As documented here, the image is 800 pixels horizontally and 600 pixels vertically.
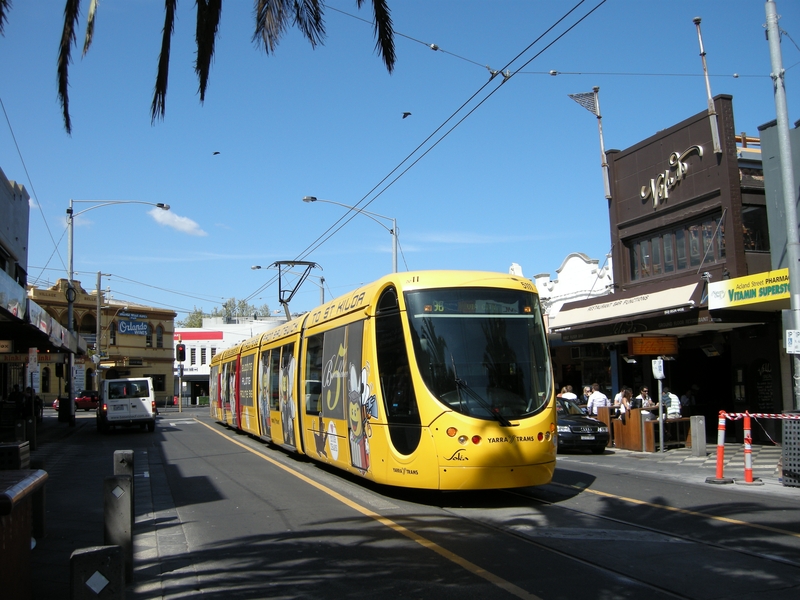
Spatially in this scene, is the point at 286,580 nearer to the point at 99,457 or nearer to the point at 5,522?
the point at 5,522

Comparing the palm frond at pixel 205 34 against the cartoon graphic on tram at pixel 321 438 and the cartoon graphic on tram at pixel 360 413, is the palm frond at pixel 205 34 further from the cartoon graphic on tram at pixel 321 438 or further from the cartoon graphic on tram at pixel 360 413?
the cartoon graphic on tram at pixel 321 438

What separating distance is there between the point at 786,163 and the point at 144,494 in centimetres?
1241

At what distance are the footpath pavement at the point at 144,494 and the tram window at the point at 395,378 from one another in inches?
118

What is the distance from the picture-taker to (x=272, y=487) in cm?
1192

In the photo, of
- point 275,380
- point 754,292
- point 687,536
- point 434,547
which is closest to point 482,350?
point 434,547

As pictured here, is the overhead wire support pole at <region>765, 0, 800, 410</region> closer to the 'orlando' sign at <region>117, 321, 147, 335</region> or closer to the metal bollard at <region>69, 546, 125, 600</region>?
the metal bollard at <region>69, 546, 125, 600</region>

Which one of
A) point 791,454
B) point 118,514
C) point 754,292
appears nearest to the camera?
point 118,514

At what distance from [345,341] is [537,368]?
3.39 meters

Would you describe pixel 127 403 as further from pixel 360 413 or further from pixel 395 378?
pixel 395 378

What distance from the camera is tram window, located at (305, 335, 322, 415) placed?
1354 centimetres

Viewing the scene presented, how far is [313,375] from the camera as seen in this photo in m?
14.0

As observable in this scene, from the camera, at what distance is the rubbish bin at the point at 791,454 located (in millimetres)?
12023

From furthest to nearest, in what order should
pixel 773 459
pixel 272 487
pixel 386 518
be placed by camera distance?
pixel 773 459 < pixel 272 487 < pixel 386 518

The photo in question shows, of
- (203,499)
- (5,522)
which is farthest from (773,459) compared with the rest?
(5,522)
